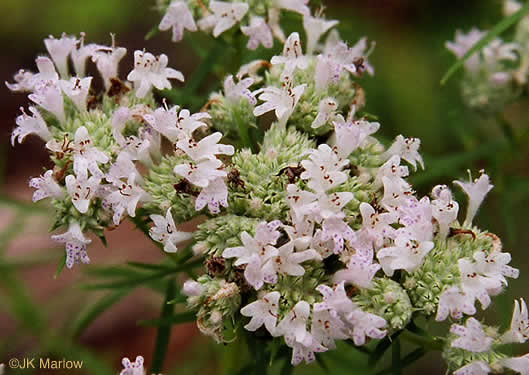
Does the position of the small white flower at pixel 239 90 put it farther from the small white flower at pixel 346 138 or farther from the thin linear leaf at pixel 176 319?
the thin linear leaf at pixel 176 319

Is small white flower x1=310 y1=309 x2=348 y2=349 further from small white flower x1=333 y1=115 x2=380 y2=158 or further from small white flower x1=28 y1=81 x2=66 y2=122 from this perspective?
small white flower x1=28 y1=81 x2=66 y2=122

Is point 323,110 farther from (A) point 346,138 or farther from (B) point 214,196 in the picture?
(B) point 214,196

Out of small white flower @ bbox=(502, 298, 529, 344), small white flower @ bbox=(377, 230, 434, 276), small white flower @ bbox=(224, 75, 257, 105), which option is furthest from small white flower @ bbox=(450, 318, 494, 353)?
small white flower @ bbox=(224, 75, 257, 105)

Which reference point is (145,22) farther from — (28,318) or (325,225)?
(325,225)

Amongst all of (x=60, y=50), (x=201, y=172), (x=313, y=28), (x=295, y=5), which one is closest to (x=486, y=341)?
(x=201, y=172)

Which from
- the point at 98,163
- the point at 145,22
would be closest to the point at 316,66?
the point at 98,163
